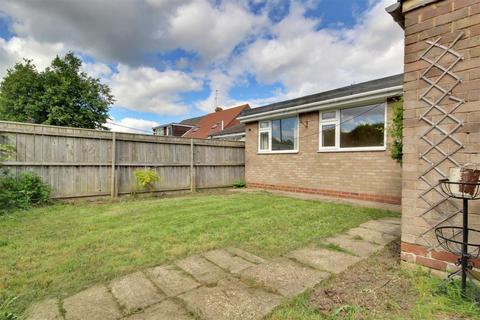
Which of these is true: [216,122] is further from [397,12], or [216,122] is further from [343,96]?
[397,12]

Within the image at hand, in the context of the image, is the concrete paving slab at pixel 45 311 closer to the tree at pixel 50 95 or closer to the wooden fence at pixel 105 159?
the wooden fence at pixel 105 159

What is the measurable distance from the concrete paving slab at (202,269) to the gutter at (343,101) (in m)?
5.98

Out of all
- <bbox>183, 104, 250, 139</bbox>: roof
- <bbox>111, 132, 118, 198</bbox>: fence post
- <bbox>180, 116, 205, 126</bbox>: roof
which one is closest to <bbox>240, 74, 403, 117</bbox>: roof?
<bbox>111, 132, 118, 198</bbox>: fence post

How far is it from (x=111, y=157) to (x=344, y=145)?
7.03m

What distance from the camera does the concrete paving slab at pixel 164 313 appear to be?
1.68 m

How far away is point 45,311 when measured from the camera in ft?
5.82

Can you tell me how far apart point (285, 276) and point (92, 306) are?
5.40 feet

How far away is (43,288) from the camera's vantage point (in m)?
2.12

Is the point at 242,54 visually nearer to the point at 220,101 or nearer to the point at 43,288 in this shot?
the point at 43,288

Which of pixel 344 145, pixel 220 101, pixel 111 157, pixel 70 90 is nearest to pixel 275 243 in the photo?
pixel 344 145

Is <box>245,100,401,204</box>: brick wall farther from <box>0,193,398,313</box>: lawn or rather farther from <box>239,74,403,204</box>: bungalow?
<box>0,193,398,313</box>: lawn

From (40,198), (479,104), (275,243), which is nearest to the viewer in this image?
(479,104)

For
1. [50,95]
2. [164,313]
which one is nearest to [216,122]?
[50,95]

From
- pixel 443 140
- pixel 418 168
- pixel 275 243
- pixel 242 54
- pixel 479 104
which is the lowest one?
pixel 275 243
